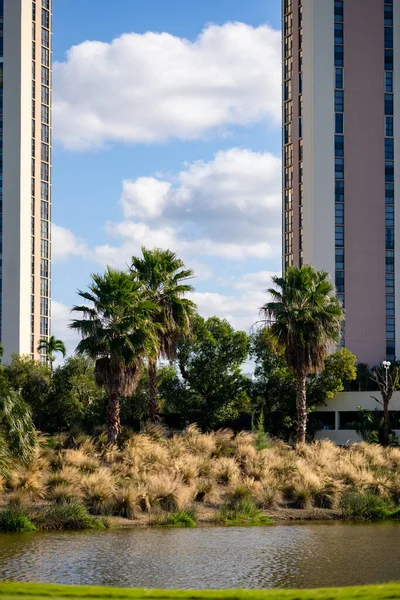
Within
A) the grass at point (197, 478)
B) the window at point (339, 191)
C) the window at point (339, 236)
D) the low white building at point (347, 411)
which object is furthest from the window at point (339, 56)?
the grass at point (197, 478)

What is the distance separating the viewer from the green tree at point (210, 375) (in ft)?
191

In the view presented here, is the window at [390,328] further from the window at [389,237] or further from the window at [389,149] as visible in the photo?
the window at [389,149]

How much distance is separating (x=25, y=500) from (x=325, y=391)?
3795 centimetres

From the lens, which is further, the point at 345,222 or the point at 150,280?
the point at 345,222

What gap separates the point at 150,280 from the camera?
4938 cm

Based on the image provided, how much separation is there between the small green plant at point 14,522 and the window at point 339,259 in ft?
272

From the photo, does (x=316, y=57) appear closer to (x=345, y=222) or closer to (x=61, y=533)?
(x=345, y=222)

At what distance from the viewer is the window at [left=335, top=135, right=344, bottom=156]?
109 metres

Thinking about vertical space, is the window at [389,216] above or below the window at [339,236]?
above

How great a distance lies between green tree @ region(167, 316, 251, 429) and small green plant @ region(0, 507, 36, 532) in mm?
30430

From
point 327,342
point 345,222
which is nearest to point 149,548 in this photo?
point 327,342

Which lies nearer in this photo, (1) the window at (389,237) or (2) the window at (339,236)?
(2) the window at (339,236)

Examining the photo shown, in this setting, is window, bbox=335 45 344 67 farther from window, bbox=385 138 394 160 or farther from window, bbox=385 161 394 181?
window, bbox=385 161 394 181

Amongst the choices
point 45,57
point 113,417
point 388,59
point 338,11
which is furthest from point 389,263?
point 113,417
